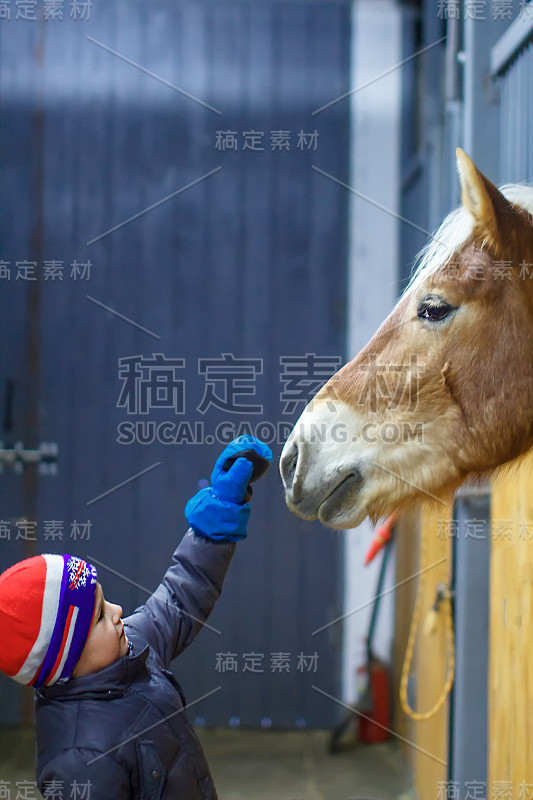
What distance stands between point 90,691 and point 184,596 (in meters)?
0.17

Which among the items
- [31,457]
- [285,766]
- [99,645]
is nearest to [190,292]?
[31,457]

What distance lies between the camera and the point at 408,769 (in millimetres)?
2115

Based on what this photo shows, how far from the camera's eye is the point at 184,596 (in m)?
0.94

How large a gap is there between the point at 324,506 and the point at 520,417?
0.27 m

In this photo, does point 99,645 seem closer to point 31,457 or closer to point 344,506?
point 344,506

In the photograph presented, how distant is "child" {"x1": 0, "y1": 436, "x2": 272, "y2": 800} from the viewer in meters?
0.77

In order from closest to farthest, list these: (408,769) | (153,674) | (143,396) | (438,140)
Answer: (153,674)
(438,140)
(408,769)
(143,396)

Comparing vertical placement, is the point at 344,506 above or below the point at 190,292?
below

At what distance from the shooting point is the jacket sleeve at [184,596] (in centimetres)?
94

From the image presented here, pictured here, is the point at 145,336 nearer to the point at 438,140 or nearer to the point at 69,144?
the point at 69,144

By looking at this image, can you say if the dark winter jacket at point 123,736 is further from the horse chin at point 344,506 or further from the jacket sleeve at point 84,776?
the horse chin at point 344,506

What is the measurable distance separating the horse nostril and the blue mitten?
0.12ft

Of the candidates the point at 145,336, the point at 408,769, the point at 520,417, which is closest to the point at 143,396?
the point at 145,336

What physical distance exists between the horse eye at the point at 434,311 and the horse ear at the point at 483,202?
9cm
